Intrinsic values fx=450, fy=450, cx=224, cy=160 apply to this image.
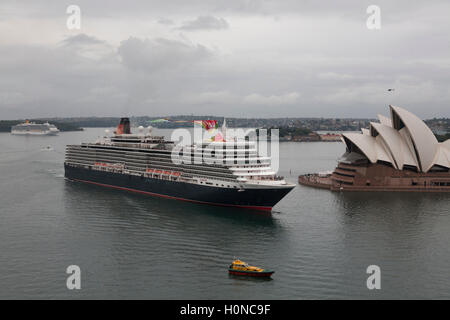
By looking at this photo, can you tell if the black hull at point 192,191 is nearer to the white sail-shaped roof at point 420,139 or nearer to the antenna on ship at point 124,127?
the antenna on ship at point 124,127

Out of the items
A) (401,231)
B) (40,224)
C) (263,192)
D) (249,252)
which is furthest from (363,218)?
(40,224)

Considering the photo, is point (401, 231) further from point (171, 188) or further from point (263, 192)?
point (171, 188)

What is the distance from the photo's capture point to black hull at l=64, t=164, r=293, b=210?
3850 centimetres

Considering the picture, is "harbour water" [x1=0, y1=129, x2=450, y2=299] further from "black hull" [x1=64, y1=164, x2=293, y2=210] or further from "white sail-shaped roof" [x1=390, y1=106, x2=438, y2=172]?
"white sail-shaped roof" [x1=390, y1=106, x2=438, y2=172]

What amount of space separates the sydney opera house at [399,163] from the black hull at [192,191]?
60.6ft

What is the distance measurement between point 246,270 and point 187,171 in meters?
21.3

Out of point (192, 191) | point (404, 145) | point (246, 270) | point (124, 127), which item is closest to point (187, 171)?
point (192, 191)

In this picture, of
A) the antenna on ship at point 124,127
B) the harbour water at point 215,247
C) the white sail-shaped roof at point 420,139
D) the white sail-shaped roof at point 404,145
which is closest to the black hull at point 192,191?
the harbour water at point 215,247

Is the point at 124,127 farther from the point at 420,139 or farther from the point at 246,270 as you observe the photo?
the point at 246,270

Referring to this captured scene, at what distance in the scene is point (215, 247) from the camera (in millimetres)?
29281

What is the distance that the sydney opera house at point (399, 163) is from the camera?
2133 inches

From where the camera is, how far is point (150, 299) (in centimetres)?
2144
